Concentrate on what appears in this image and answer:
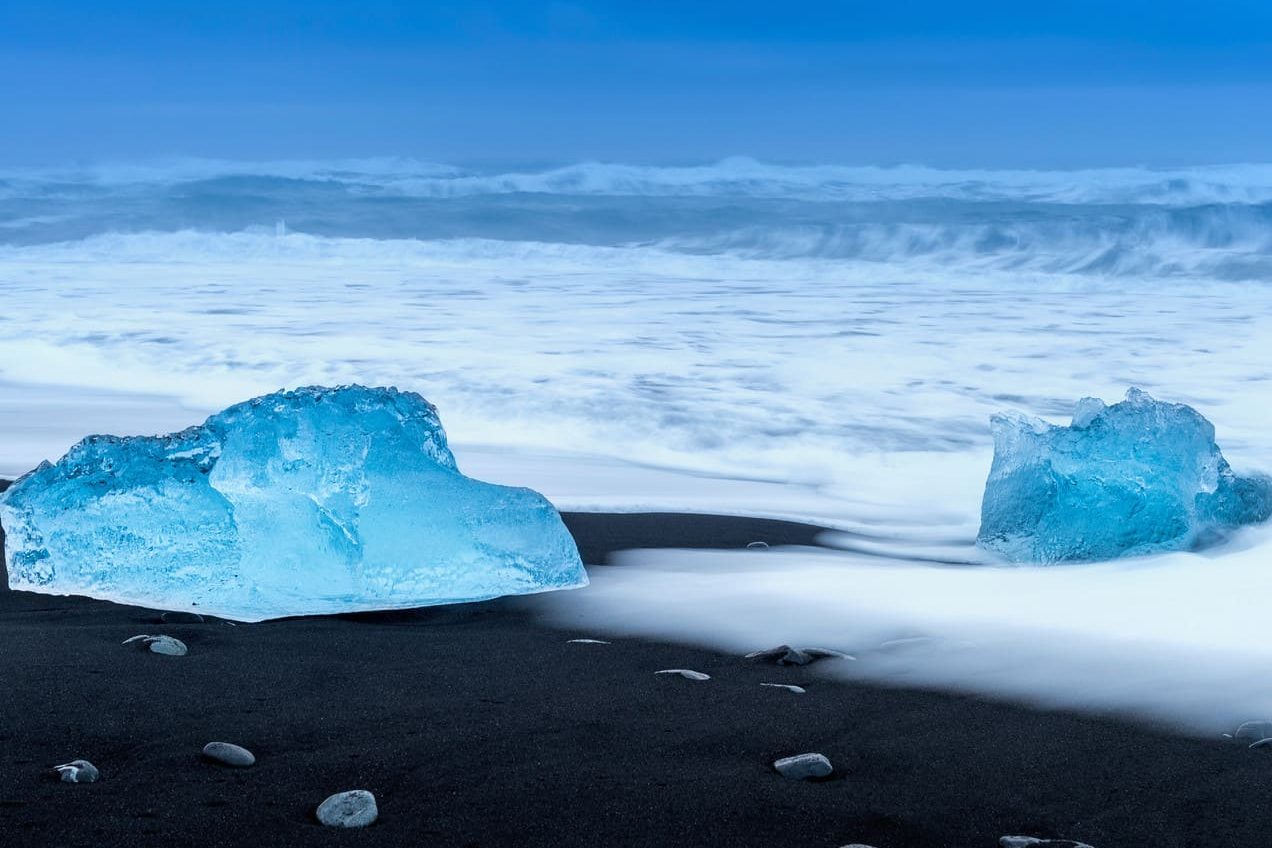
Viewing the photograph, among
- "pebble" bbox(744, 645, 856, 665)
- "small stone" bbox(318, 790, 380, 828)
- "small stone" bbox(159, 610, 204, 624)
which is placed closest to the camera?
"small stone" bbox(318, 790, 380, 828)

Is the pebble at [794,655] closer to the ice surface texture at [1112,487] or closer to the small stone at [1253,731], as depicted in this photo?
the small stone at [1253,731]

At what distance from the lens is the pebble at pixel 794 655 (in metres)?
2.81

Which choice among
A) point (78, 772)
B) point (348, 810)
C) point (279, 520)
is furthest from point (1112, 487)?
point (78, 772)

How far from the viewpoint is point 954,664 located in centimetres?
279

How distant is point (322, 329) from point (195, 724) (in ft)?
33.2

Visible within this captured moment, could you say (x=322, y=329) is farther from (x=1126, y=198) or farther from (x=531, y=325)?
(x=1126, y=198)

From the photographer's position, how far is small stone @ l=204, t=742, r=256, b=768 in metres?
2.02

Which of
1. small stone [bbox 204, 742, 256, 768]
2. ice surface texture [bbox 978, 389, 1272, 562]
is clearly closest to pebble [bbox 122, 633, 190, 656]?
small stone [bbox 204, 742, 256, 768]

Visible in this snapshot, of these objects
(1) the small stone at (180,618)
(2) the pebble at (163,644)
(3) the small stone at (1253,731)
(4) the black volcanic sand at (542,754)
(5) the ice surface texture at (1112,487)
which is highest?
(5) the ice surface texture at (1112,487)

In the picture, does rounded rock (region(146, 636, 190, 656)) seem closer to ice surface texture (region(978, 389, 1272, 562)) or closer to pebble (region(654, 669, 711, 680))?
pebble (region(654, 669, 711, 680))

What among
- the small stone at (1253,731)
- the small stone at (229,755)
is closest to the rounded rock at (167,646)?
the small stone at (229,755)

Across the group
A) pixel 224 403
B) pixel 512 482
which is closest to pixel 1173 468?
pixel 512 482

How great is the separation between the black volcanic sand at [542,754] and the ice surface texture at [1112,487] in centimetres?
147

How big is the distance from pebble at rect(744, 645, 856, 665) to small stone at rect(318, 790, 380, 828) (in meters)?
1.16
